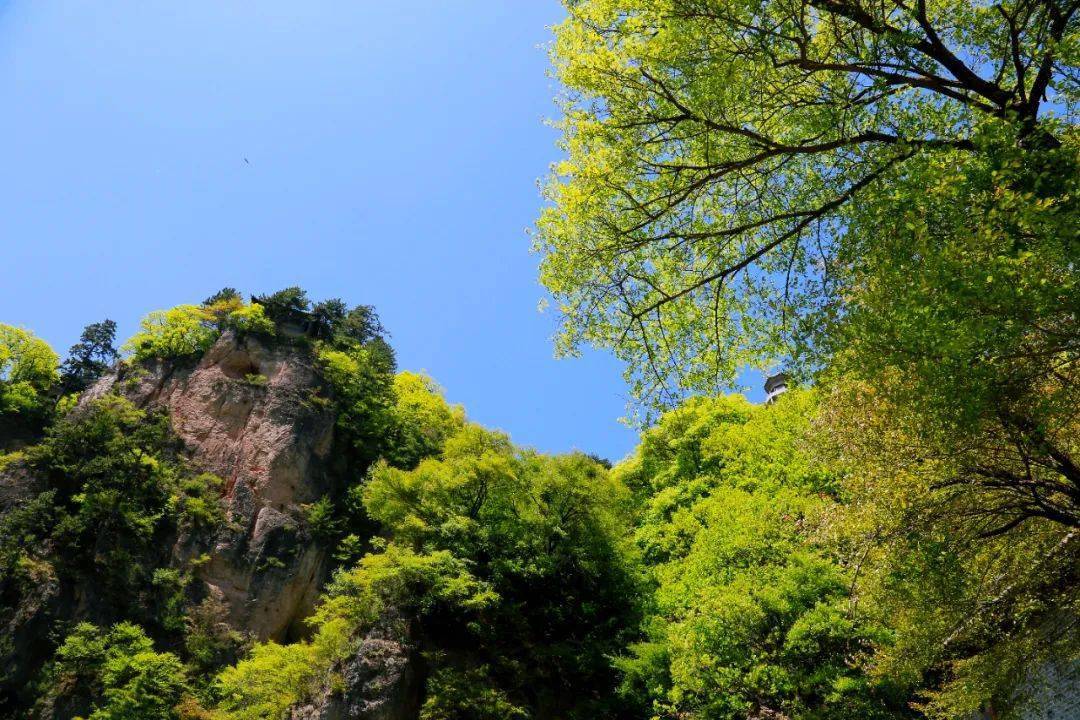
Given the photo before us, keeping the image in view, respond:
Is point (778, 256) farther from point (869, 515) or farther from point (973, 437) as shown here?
point (869, 515)

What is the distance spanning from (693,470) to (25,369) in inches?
1375

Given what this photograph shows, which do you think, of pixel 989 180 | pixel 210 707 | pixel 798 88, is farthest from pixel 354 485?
pixel 989 180

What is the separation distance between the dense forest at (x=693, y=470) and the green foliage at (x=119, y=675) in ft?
0.34

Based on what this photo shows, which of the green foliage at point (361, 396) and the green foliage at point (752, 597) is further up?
the green foliage at point (361, 396)

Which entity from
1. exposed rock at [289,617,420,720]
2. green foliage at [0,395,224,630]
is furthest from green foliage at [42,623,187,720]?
exposed rock at [289,617,420,720]

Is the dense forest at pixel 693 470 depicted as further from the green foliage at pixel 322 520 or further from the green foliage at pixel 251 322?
the green foliage at pixel 251 322

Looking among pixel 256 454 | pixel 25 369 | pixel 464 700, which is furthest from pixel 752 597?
pixel 25 369

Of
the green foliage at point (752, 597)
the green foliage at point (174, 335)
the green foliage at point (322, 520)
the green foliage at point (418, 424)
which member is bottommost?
the green foliage at point (752, 597)

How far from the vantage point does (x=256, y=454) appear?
3145 centimetres

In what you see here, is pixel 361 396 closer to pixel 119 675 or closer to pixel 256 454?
pixel 256 454

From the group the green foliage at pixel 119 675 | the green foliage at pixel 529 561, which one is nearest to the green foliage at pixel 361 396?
the green foliage at pixel 529 561

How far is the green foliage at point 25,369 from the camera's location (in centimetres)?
3228

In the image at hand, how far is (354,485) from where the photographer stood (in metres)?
32.5

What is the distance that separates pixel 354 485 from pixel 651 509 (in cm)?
1499
